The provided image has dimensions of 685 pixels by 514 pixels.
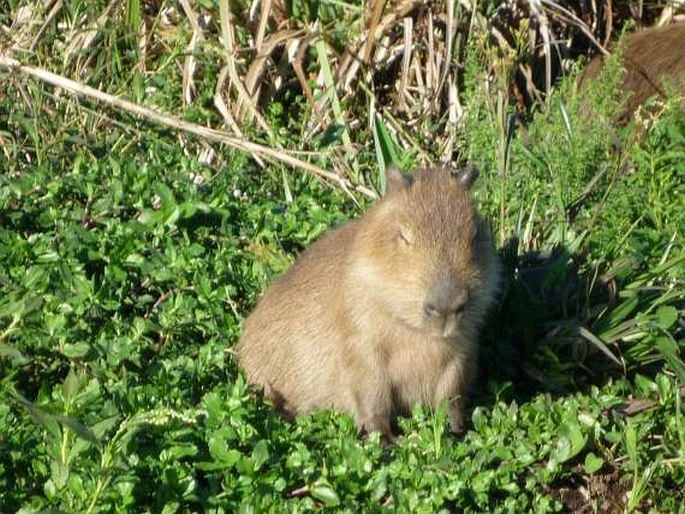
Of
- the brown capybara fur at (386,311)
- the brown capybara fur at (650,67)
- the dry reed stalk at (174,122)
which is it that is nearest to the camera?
the brown capybara fur at (386,311)

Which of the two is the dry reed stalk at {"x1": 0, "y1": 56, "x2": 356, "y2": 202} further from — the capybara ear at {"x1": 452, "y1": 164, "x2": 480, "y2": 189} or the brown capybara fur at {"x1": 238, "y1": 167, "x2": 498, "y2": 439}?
the capybara ear at {"x1": 452, "y1": 164, "x2": 480, "y2": 189}

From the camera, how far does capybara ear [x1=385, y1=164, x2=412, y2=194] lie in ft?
13.6

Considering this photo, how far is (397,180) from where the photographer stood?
A: 4160mm

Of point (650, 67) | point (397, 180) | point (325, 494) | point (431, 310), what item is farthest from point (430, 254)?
point (650, 67)

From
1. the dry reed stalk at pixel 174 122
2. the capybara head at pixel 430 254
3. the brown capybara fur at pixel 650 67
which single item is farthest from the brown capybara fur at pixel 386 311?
the brown capybara fur at pixel 650 67

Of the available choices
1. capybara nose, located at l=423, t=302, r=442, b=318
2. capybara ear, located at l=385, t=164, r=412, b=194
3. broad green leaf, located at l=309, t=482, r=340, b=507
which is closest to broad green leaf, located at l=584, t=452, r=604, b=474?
capybara nose, located at l=423, t=302, r=442, b=318

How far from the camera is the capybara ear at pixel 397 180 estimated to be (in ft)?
13.6

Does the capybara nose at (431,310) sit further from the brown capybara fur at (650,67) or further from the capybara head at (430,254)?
the brown capybara fur at (650,67)

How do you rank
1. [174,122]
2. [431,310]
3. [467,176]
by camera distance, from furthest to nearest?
[174,122] → [467,176] → [431,310]

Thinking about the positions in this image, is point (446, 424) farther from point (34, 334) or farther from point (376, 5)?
point (376, 5)

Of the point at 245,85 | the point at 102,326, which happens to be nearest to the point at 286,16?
the point at 245,85

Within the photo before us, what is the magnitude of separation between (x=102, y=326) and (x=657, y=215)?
2303 millimetres

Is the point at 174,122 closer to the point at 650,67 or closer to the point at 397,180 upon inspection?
the point at 397,180

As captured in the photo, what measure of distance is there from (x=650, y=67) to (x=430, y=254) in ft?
10.9
